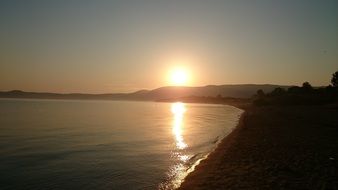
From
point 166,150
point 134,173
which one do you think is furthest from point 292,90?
point 134,173

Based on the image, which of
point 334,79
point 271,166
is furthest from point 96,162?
point 334,79

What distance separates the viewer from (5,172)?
20.5 m

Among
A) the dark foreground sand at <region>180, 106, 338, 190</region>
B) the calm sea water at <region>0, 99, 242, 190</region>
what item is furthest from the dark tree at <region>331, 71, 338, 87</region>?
the dark foreground sand at <region>180, 106, 338, 190</region>

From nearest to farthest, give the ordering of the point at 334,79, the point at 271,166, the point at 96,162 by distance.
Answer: the point at 271,166, the point at 96,162, the point at 334,79

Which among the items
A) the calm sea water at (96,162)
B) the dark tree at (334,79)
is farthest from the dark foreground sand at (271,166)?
the dark tree at (334,79)

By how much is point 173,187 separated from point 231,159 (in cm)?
672

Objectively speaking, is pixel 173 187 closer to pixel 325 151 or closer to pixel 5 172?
pixel 5 172

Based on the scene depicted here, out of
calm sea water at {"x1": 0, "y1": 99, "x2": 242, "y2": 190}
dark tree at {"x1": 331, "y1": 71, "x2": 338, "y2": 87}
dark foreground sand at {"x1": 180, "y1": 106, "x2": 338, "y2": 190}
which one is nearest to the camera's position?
dark foreground sand at {"x1": 180, "y1": 106, "x2": 338, "y2": 190}

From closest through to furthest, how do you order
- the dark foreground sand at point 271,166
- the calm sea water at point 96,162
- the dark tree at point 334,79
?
the dark foreground sand at point 271,166
the calm sea water at point 96,162
the dark tree at point 334,79

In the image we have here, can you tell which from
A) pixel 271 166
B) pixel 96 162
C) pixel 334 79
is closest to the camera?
pixel 271 166

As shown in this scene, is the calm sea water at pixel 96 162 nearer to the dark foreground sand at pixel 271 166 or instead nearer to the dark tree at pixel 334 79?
the dark foreground sand at pixel 271 166

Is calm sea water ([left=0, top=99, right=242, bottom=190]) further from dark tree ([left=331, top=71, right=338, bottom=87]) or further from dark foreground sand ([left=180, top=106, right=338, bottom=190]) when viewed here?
dark tree ([left=331, top=71, right=338, bottom=87])

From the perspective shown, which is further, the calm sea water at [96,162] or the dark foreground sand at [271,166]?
the calm sea water at [96,162]

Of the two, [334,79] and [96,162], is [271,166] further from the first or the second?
[334,79]
